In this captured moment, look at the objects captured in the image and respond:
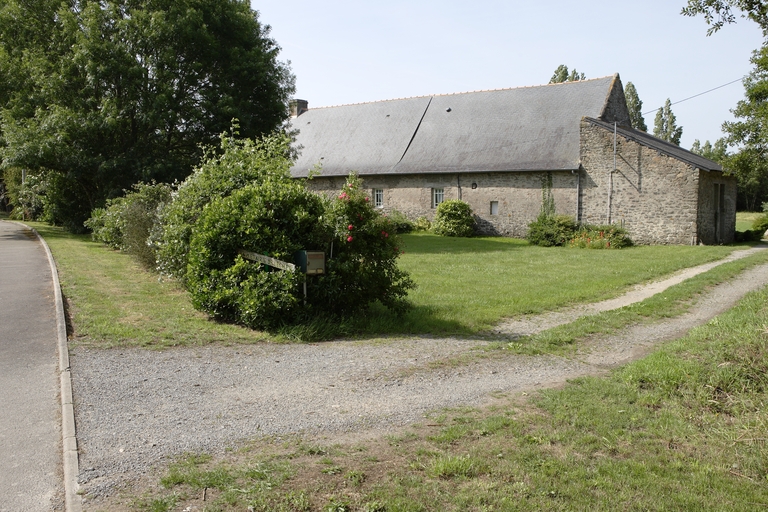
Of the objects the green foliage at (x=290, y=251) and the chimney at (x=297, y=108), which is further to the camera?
the chimney at (x=297, y=108)

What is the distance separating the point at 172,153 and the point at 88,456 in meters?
22.1

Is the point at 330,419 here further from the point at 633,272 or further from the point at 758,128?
the point at 758,128

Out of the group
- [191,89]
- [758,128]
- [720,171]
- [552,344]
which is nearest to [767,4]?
[552,344]

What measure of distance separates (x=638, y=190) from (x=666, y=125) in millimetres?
56939

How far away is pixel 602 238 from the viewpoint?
24.3 meters

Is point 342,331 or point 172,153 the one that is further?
Result: point 172,153

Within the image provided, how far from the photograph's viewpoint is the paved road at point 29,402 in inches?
156

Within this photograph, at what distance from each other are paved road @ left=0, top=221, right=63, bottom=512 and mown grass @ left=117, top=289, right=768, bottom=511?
684 mm

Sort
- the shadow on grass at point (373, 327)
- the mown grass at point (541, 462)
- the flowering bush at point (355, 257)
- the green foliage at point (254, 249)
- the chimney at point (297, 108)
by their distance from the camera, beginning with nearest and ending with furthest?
the mown grass at point (541, 462) → the shadow on grass at point (373, 327) → the green foliage at point (254, 249) → the flowering bush at point (355, 257) → the chimney at point (297, 108)

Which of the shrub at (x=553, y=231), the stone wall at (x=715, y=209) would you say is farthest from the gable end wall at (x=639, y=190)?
the shrub at (x=553, y=231)

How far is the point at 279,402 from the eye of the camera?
18.7 ft

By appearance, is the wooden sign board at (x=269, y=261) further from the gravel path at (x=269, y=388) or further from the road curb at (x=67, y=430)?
the road curb at (x=67, y=430)

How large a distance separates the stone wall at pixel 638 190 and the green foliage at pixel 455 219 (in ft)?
17.4

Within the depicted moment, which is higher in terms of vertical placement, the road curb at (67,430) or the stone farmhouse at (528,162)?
the stone farmhouse at (528,162)
